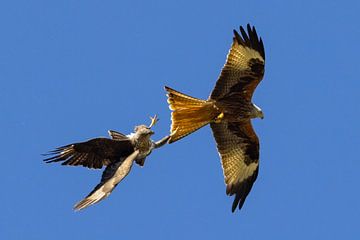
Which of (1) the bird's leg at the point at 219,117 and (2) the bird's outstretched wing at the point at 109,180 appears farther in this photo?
(1) the bird's leg at the point at 219,117

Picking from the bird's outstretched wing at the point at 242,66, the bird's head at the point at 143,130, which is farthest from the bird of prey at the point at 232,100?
the bird's head at the point at 143,130

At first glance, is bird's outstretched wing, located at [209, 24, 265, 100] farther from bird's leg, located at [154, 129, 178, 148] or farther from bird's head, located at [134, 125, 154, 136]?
bird's head, located at [134, 125, 154, 136]

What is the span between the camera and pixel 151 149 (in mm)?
13961

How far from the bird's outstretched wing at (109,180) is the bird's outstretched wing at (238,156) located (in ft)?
7.98

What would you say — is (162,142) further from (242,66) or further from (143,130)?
(242,66)

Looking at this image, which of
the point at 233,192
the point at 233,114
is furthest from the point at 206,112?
the point at 233,192

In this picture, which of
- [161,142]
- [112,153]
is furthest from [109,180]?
[161,142]

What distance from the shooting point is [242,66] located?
14625 millimetres

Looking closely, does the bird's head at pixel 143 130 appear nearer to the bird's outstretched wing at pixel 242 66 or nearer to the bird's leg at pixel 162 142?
the bird's leg at pixel 162 142

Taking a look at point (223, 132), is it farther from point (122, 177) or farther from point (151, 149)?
point (122, 177)

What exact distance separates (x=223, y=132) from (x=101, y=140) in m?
2.86

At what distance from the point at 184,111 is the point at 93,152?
183 cm

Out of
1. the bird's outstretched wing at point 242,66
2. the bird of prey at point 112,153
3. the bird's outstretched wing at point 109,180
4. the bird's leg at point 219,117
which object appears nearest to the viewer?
the bird's outstretched wing at point 109,180

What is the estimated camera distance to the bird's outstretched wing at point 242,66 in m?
14.5
